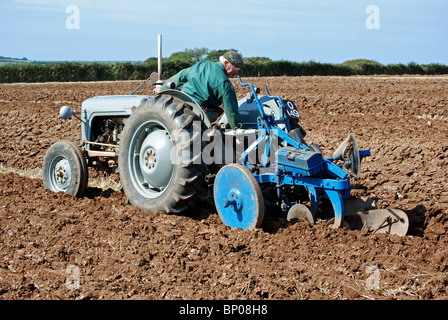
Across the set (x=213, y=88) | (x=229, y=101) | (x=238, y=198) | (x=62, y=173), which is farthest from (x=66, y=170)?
(x=238, y=198)

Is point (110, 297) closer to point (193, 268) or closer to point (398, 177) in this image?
point (193, 268)

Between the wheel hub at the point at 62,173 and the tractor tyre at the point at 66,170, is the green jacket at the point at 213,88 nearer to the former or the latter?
the tractor tyre at the point at 66,170

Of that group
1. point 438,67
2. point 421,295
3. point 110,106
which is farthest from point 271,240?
point 438,67

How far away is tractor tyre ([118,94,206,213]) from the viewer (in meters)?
4.48

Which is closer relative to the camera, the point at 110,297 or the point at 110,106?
the point at 110,297

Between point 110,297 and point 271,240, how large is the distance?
1495mm

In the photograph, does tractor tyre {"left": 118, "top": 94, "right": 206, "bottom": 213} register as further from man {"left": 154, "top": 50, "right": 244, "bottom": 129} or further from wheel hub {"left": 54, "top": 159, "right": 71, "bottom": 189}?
wheel hub {"left": 54, "top": 159, "right": 71, "bottom": 189}

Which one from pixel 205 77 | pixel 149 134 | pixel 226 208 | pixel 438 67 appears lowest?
pixel 226 208

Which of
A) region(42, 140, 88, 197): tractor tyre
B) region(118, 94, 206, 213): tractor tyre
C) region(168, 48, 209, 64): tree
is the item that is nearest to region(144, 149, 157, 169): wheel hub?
region(118, 94, 206, 213): tractor tyre

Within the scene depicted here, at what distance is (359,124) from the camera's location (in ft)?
30.3

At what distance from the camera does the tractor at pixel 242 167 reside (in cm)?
426

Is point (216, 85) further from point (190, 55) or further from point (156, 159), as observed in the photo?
point (190, 55)

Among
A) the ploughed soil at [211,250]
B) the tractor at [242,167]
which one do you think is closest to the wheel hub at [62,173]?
the ploughed soil at [211,250]

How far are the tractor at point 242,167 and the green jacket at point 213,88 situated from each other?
0.10m
